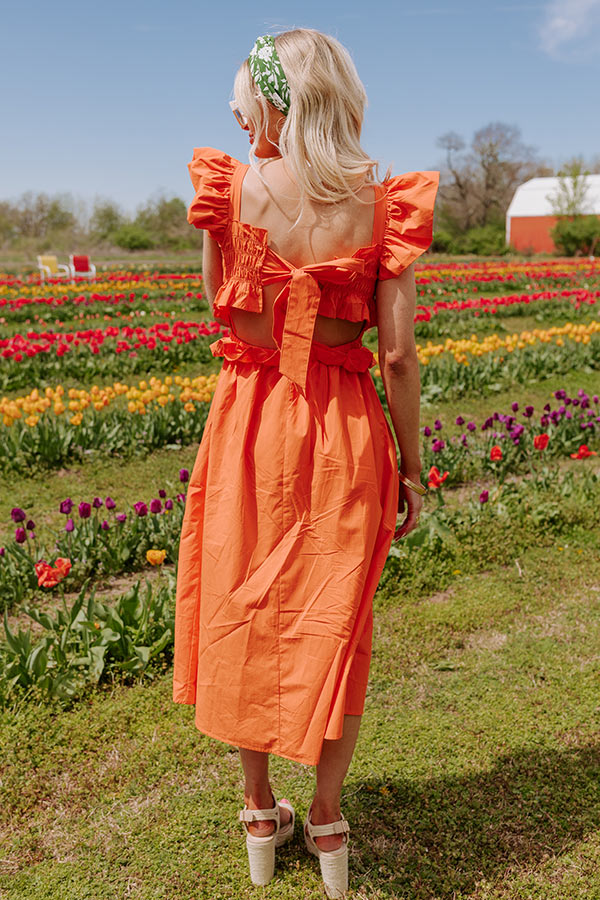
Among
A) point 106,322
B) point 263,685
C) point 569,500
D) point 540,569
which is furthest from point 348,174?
point 106,322

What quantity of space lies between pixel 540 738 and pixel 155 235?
206ft

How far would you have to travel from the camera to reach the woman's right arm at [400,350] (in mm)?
2033

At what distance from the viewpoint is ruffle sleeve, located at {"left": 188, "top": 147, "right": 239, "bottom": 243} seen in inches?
78.9

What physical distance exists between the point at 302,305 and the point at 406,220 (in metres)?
0.35

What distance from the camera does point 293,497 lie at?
2.04 meters

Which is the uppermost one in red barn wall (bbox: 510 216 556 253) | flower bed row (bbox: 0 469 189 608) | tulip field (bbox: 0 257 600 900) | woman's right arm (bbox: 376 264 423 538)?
red barn wall (bbox: 510 216 556 253)

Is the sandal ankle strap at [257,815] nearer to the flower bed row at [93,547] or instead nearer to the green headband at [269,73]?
the flower bed row at [93,547]

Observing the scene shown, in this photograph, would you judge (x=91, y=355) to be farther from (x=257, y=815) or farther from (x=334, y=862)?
(x=334, y=862)

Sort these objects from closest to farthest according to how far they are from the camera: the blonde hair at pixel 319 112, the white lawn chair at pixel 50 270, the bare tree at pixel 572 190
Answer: the blonde hair at pixel 319 112
the white lawn chair at pixel 50 270
the bare tree at pixel 572 190

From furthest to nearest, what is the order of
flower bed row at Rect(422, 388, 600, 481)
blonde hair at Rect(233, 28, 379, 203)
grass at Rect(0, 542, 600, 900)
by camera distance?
1. flower bed row at Rect(422, 388, 600, 481)
2. grass at Rect(0, 542, 600, 900)
3. blonde hair at Rect(233, 28, 379, 203)

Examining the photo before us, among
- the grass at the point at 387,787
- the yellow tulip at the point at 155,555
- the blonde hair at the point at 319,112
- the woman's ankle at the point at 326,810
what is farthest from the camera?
the yellow tulip at the point at 155,555

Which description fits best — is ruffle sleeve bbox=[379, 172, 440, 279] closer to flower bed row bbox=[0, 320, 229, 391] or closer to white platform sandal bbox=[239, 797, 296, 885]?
white platform sandal bbox=[239, 797, 296, 885]

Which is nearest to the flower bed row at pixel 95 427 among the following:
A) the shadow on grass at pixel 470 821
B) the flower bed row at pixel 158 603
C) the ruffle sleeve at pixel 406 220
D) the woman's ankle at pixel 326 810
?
the flower bed row at pixel 158 603

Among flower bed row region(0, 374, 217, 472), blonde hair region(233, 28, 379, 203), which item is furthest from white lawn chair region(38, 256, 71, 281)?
blonde hair region(233, 28, 379, 203)
